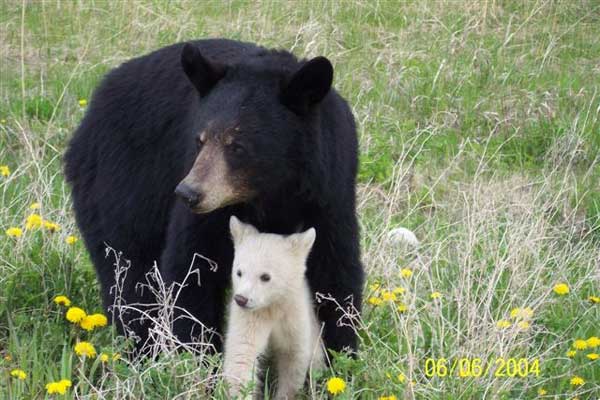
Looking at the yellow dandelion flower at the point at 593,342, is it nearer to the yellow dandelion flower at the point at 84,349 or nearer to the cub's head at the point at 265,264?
the cub's head at the point at 265,264

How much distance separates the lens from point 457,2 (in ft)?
31.1

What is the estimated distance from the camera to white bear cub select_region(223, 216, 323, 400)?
4.20m

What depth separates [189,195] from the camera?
13.7 feet

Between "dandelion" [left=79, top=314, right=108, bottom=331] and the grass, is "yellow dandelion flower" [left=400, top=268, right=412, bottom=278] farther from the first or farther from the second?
"dandelion" [left=79, top=314, right=108, bottom=331]

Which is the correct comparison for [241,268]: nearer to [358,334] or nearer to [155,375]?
[155,375]

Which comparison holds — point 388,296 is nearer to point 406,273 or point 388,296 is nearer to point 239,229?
point 406,273

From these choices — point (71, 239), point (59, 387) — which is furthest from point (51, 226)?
point (59, 387)

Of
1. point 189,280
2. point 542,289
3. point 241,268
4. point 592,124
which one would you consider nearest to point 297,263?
point 241,268

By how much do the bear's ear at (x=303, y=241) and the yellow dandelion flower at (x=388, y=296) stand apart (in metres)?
0.69

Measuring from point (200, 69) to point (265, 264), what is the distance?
0.79 meters

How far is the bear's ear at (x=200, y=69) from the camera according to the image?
4410 millimetres

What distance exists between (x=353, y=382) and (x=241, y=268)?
2.13ft

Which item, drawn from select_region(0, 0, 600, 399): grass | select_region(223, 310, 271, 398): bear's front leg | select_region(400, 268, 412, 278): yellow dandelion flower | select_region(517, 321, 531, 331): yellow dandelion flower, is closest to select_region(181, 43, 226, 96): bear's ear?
select_region(223, 310, 271, 398): bear's front leg

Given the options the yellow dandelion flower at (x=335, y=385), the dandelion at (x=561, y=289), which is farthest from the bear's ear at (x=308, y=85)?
the dandelion at (x=561, y=289)
